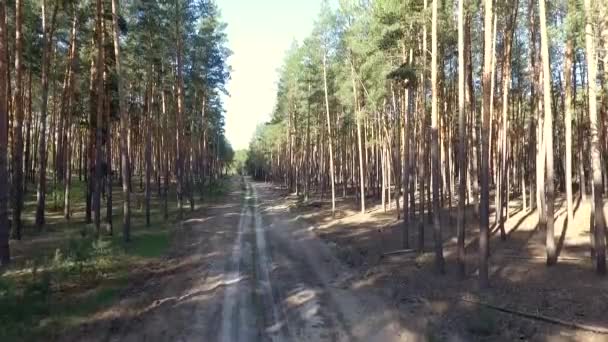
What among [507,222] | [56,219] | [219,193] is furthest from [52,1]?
[219,193]

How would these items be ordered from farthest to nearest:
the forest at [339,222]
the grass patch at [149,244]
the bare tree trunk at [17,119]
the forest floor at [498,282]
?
1. the grass patch at [149,244]
2. the bare tree trunk at [17,119]
3. the forest at [339,222]
4. the forest floor at [498,282]

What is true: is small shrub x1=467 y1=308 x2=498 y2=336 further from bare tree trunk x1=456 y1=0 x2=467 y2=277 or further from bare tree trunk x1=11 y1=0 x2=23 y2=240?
bare tree trunk x1=11 y1=0 x2=23 y2=240

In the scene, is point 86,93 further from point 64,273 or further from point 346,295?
point 346,295

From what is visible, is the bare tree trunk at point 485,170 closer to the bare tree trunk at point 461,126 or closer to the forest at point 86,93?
the bare tree trunk at point 461,126

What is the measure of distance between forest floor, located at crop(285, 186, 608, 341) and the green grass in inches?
282

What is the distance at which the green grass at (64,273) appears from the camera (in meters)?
9.95

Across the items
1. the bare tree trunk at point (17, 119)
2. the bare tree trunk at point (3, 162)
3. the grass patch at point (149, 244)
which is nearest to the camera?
the bare tree trunk at point (3, 162)

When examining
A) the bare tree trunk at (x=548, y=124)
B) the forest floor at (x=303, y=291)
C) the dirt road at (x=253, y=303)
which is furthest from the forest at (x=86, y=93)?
the bare tree trunk at (x=548, y=124)

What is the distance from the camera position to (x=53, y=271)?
1358 centimetres

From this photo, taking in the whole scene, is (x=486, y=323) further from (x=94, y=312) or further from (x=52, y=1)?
(x=52, y=1)

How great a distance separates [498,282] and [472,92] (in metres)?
10.8

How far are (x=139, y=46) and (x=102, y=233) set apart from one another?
9890mm

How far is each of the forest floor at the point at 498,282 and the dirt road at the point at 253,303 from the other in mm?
852

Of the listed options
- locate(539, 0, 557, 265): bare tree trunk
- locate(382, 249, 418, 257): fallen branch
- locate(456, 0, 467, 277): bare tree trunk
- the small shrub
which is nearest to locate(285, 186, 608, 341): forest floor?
the small shrub
